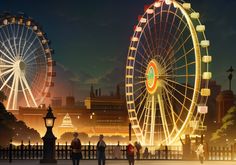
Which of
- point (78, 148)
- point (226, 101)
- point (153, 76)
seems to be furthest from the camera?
point (226, 101)

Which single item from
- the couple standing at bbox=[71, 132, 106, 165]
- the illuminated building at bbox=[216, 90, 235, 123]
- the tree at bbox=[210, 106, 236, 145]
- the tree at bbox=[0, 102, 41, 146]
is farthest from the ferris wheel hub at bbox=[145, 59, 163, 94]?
the illuminated building at bbox=[216, 90, 235, 123]

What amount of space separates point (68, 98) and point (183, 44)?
103040 millimetres

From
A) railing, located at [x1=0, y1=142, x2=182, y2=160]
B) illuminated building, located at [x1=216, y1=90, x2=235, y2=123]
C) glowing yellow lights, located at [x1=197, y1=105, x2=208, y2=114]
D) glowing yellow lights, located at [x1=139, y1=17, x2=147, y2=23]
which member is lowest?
railing, located at [x1=0, y1=142, x2=182, y2=160]

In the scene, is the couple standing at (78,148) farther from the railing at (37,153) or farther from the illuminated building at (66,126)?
the illuminated building at (66,126)

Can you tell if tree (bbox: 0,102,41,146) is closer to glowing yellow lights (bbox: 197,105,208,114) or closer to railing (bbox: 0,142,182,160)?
railing (bbox: 0,142,182,160)

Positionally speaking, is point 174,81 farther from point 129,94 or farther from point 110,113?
point 110,113

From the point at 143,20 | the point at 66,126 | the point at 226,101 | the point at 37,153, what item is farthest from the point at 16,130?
the point at 37,153

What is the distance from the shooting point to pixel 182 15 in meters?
46.9

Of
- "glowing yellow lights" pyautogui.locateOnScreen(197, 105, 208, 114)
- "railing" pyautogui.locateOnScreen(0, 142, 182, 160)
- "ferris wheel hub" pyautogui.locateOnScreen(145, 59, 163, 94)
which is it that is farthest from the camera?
"ferris wheel hub" pyautogui.locateOnScreen(145, 59, 163, 94)

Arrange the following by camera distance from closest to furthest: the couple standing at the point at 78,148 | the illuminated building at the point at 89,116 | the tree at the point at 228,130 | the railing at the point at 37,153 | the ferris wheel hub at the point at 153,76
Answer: the couple standing at the point at 78,148 → the railing at the point at 37,153 → the ferris wheel hub at the point at 153,76 → the tree at the point at 228,130 → the illuminated building at the point at 89,116

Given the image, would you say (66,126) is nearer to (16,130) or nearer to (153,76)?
(16,130)

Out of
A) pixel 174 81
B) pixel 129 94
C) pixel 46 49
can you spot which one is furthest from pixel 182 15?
pixel 46 49

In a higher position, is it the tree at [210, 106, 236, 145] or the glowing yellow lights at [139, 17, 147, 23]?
the glowing yellow lights at [139, 17, 147, 23]

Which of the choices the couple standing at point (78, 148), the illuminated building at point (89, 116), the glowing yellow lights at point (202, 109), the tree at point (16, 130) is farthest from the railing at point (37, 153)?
the illuminated building at point (89, 116)
